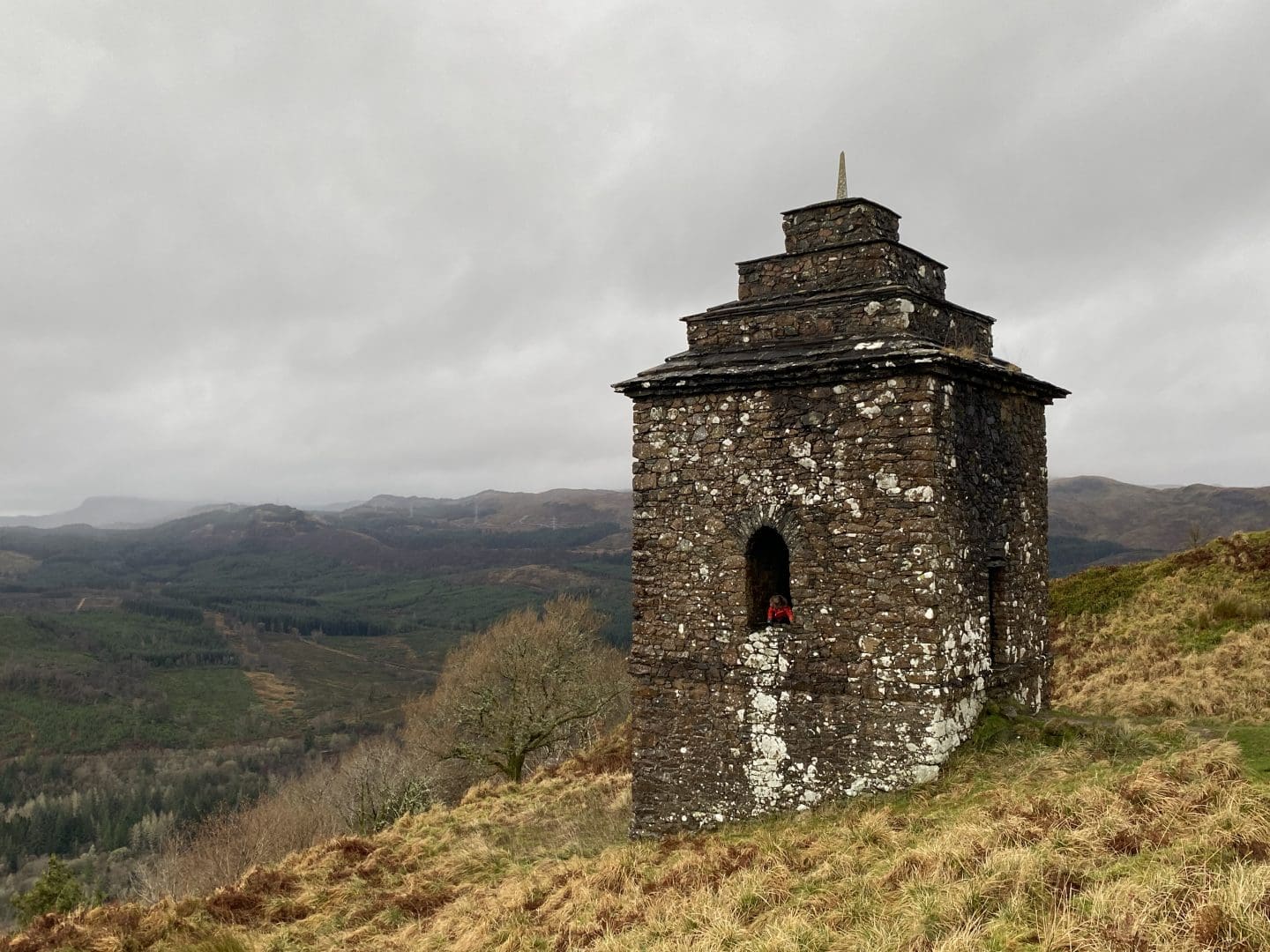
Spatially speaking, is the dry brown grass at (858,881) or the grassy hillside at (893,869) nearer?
the dry brown grass at (858,881)

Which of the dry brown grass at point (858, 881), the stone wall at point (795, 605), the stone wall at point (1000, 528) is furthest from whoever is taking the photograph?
the stone wall at point (1000, 528)

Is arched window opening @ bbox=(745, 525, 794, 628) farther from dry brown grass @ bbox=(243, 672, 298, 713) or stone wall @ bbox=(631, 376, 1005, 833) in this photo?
dry brown grass @ bbox=(243, 672, 298, 713)

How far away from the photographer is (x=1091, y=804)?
23.1ft

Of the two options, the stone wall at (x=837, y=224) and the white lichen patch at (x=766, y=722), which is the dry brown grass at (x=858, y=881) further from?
the stone wall at (x=837, y=224)

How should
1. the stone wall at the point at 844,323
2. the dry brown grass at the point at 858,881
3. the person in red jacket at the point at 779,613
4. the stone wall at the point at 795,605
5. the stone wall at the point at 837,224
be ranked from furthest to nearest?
1. the stone wall at the point at 837,224
2. the person in red jacket at the point at 779,613
3. the stone wall at the point at 844,323
4. the stone wall at the point at 795,605
5. the dry brown grass at the point at 858,881

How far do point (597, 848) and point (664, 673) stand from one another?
2.56 metres

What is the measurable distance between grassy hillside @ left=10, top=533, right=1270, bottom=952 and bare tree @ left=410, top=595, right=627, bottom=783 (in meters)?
12.7

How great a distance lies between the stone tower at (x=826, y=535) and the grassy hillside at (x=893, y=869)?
682 mm

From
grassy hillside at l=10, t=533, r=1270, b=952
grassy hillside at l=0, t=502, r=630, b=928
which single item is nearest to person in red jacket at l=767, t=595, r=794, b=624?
grassy hillside at l=10, t=533, r=1270, b=952

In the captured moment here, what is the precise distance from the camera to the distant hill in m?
136

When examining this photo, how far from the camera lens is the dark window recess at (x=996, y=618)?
11078 mm

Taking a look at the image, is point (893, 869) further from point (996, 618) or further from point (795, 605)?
point (996, 618)

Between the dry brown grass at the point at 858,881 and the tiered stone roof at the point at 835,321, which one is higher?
the tiered stone roof at the point at 835,321

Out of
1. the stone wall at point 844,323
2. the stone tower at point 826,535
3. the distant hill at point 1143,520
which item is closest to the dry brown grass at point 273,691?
the distant hill at point 1143,520
